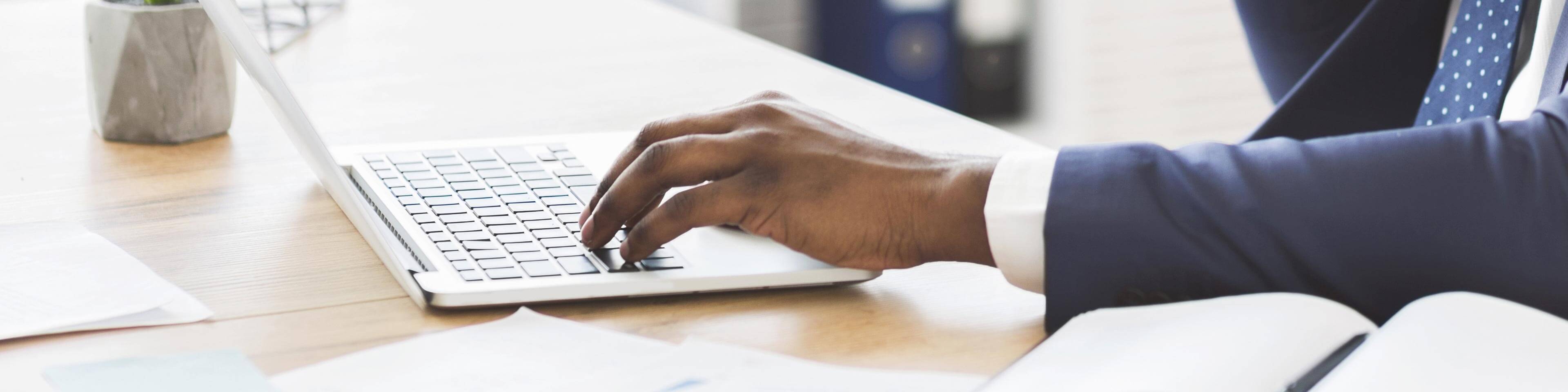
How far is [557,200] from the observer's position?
2.49ft

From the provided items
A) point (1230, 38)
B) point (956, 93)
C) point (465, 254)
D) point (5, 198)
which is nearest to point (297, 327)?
point (465, 254)

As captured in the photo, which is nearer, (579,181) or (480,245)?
(480,245)

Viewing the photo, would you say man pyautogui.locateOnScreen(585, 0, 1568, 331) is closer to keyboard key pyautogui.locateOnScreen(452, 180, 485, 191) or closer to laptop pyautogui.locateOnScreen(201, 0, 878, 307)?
laptop pyautogui.locateOnScreen(201, 0, 878, 307)

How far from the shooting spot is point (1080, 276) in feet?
1.98

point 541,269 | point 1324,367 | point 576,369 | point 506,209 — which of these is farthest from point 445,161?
point 1324,367

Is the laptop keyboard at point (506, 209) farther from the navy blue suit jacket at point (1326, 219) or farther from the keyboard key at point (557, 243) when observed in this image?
the navy blue suit jacket at point (1326, 219)

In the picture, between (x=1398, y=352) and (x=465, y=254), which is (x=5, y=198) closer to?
(x=465, y=254)

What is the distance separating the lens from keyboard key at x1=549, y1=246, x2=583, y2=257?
0.66m

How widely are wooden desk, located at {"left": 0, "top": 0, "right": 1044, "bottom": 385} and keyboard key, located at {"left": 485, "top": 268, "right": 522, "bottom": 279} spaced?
0.8 inches

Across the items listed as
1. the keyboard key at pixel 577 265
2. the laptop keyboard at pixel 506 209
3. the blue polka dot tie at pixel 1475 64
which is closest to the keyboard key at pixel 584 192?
the laptop keyboard at pixel 506 209

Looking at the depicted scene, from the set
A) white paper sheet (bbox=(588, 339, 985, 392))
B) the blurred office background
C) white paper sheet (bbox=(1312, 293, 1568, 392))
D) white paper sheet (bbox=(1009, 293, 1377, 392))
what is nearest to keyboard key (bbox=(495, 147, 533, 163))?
white paper sheet (bbox=(588, 339, 985, 392))

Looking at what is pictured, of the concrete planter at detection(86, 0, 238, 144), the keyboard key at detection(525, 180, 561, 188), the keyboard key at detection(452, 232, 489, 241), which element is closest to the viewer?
the keyboard key at detection(452, 232, 489, 241)

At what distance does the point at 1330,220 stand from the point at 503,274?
38 cm

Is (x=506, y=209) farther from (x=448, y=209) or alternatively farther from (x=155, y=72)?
(x=155, y=72)
